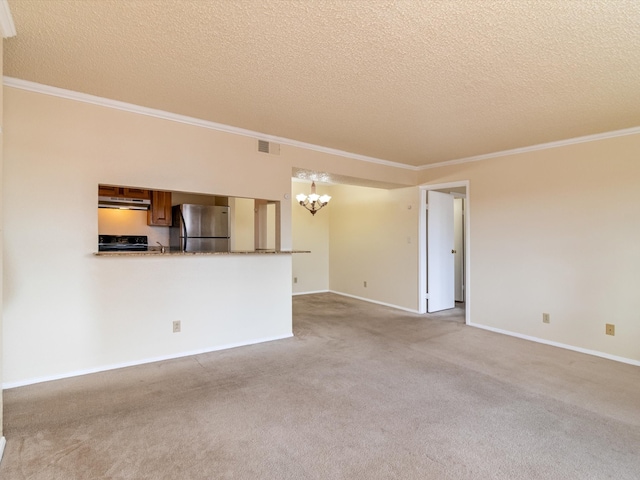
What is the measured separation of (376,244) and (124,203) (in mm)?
4169

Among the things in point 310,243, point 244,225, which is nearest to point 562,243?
point 310,243

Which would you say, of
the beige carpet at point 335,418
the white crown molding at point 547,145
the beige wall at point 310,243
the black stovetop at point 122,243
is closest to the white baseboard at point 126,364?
the beige carpet at point 335,418

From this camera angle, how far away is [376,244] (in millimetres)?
6422

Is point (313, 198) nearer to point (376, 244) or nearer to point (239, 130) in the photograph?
point (376, 244)

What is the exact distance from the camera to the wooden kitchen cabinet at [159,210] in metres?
5.06

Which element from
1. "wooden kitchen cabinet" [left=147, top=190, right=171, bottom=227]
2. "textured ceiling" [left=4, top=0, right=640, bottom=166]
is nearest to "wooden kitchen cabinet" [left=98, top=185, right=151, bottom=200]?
"wooden kitchen cabinet" [left=147, top=190, right=171, bottom=227]

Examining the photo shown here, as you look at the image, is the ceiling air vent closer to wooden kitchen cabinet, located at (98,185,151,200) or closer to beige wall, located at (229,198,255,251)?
wooden kitchen cabinet, located at (98,185,151,200)

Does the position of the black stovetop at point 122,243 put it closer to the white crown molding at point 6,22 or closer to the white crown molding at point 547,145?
the white crown molding at point 6,22

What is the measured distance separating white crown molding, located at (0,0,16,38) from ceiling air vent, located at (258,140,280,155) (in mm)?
2250

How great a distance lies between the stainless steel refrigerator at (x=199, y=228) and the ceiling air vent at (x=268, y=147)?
170cm

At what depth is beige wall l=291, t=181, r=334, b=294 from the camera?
24.3 ft

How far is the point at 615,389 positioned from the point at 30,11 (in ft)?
15.9

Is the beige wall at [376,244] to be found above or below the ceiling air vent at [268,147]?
below

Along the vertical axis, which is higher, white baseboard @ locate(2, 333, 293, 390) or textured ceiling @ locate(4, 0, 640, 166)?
textured ceiling @ locate(4, 0, 640, 166)
